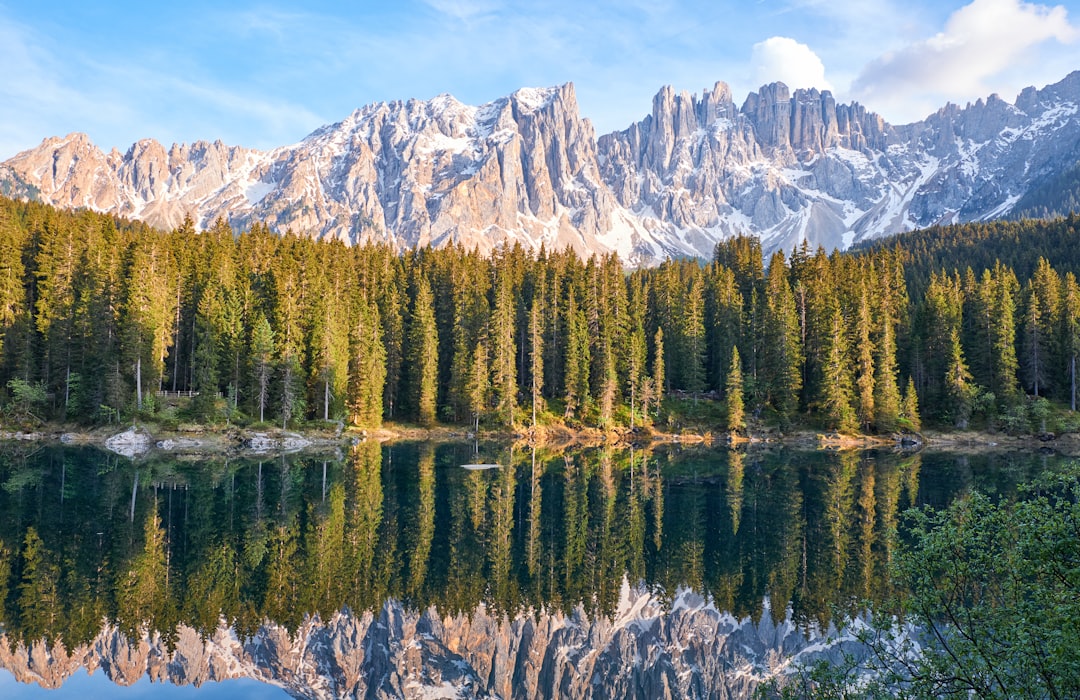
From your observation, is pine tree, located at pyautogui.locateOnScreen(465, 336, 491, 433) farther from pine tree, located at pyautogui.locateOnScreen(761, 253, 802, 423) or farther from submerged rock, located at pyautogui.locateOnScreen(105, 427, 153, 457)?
pine tree, located at pyautogui.locateOnScreen(761, 253, 802, 423)

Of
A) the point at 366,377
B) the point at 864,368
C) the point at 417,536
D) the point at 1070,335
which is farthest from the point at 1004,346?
the point at 417,536

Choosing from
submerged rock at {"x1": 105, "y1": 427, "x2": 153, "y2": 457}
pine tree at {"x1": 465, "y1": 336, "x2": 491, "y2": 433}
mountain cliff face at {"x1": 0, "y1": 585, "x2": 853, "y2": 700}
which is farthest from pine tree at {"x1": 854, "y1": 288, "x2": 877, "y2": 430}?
submerged rock at {"x1": 105, "y1": 427, "x2": 153, "y2": 457}

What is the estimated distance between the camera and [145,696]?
18016 millimetres

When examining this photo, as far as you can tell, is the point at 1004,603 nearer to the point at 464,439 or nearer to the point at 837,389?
the point at 464,439

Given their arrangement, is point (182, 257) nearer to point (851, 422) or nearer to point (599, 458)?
point (599, 458)

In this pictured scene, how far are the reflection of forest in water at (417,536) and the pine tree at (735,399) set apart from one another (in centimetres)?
2498

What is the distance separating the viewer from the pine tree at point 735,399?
263ft

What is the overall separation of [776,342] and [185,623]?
7502 cm

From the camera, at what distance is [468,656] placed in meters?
21.3

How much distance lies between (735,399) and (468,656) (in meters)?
64.3

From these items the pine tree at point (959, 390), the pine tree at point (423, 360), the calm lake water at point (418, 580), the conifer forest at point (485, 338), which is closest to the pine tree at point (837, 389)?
the conifer forest at point (485, 338)

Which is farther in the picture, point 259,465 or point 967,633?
point 259,465

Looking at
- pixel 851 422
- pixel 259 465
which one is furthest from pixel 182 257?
pixel 851 422

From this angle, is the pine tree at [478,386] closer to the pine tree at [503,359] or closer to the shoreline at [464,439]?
the pine tree at [503,359]
